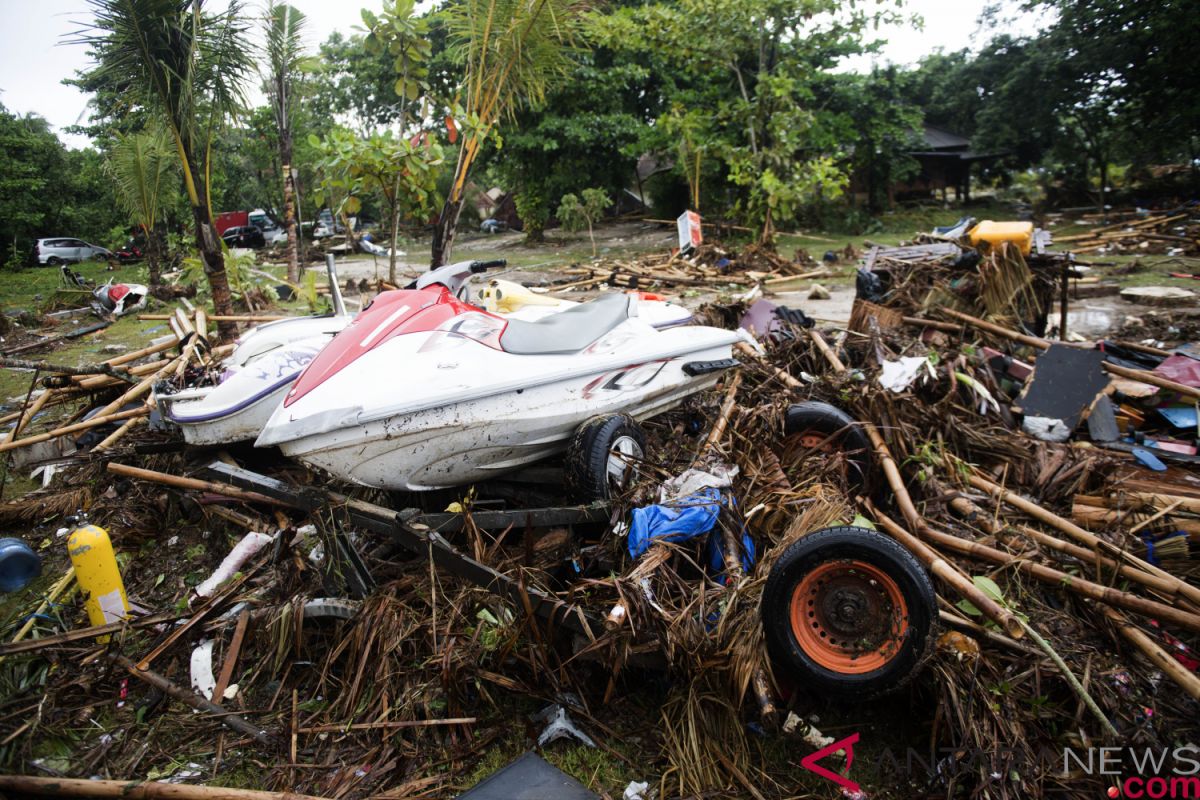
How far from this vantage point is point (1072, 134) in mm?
21422

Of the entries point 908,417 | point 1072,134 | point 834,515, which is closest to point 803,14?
point 1072,134

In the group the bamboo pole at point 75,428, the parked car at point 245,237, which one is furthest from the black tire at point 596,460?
the parked car at point 245,237

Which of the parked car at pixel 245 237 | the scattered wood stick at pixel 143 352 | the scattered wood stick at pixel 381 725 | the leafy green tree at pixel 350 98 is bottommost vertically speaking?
the scattered wood stick at pixel 381 725

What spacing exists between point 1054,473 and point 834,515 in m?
Answer: 1.84

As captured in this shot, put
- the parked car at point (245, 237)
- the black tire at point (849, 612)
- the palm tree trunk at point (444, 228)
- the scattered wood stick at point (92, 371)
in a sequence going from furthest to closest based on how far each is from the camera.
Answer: the parked car at point (245, 237), the palm tree trunk at point (444, 228), the scattered wood stick at point (92, 371), the black tire at point (849, 612)

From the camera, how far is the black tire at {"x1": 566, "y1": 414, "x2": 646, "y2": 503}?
3.21 metres

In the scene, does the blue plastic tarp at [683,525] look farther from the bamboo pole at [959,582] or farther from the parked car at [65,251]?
the parked car at [65,251]

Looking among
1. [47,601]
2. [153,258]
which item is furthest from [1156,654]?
[153,258]

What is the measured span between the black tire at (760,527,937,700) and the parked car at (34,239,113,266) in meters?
27.7

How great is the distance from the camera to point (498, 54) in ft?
27.2

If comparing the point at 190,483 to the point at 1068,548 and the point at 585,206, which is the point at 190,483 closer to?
the point at 1068,548

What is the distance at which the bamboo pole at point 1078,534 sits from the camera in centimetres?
250

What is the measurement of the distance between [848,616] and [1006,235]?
5414mm

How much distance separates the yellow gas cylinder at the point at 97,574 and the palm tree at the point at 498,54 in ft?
20.4
